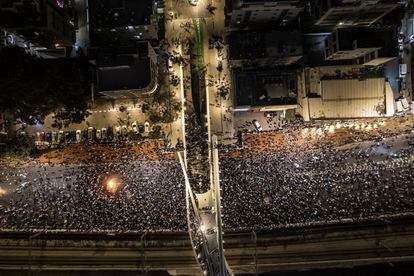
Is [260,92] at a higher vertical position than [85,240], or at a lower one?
higher

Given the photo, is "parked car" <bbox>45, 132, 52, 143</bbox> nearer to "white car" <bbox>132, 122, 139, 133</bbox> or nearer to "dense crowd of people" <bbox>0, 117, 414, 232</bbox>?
"dense crowd of people" <bbox>0, 117, 414, 232</bbox>

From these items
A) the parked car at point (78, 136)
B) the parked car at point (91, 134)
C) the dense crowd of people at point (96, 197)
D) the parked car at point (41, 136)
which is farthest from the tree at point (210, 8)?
the parked car at point (41, 136)

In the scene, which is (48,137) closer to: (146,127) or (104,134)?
(104,134)

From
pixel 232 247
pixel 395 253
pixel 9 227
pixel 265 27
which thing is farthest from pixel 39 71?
pixel 395 253

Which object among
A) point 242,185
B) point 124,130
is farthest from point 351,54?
point 124,130

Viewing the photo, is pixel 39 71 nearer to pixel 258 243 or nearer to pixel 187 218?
pixel 187 218
